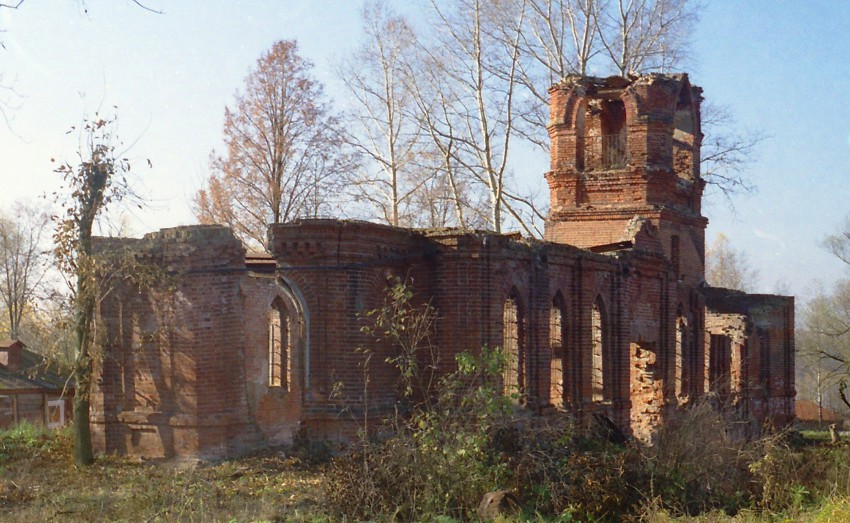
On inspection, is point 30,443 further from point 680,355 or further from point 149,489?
point 680,355

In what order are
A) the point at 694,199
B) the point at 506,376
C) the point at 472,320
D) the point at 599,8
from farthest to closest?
the point at 599,8
the point at 694,199
the point at 506,376
the point at 472,320

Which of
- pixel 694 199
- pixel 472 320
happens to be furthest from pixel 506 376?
pixel 694 199

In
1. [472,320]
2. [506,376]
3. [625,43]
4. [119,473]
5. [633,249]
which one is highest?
[625,43]

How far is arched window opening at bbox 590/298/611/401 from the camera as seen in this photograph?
1941cm

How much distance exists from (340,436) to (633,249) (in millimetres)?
8768

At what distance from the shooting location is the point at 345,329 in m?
14.3

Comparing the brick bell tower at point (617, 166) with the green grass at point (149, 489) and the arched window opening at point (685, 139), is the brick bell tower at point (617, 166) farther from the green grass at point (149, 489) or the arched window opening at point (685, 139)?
the green grass at point (149, 489)

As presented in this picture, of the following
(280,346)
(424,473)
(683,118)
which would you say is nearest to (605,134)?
(683,118)

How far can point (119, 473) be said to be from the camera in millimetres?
13562

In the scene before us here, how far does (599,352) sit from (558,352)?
62.0 inches

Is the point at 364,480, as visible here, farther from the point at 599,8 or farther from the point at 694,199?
the point at 599,8

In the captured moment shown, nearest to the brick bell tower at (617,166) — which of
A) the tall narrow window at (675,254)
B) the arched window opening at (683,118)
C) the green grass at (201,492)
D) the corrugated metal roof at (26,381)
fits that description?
the tall narrow window at (675,254)

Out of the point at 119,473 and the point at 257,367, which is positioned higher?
the point at 257,367

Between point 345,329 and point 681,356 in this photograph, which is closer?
point 345,329
